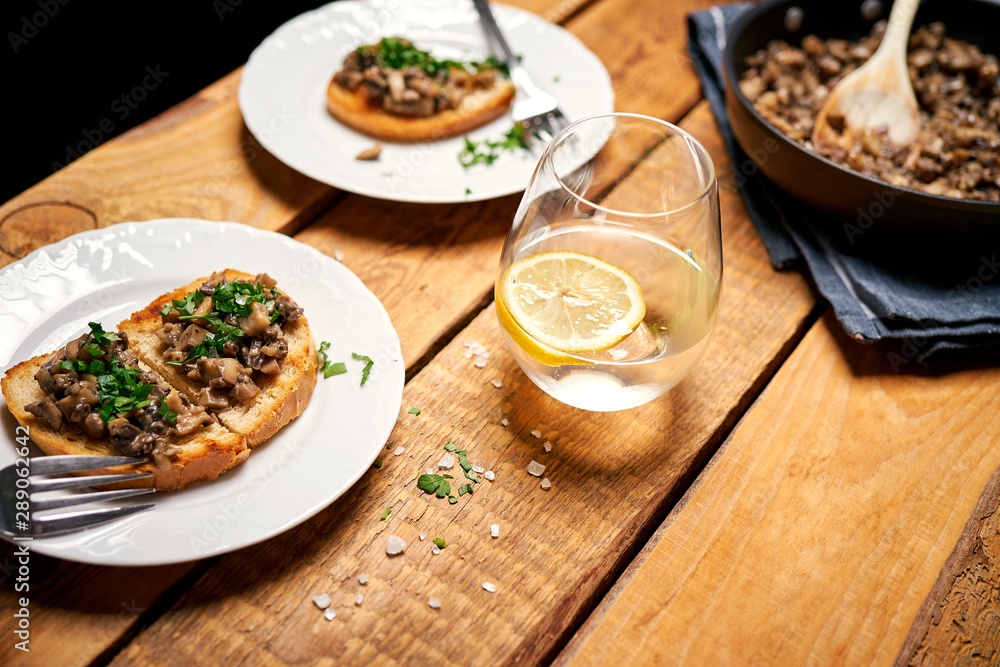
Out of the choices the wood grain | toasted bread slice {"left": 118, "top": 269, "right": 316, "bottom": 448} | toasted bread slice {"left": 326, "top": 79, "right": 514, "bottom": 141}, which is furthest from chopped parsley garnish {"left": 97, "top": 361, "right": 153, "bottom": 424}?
the wood grain

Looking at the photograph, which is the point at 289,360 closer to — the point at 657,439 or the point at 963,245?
the point at 657,439

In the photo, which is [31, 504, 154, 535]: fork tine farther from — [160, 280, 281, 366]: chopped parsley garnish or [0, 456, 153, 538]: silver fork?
[160, 280, 281, 366]: chopped parsley garnish

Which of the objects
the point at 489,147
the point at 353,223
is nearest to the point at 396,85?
the point at 489,147

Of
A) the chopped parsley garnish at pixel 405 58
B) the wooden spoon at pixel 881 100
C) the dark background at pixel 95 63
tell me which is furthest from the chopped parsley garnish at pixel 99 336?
the dark background at pixel 95 63

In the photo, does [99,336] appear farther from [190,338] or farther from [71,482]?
[71,482]

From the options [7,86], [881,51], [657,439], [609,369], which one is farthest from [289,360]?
[7,86]
